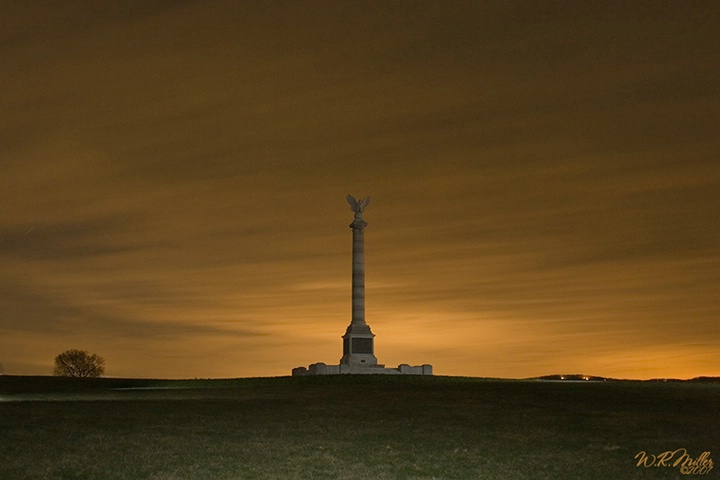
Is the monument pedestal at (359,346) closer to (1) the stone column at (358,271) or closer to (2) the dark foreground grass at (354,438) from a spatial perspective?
(1) the stone column at (358,271)

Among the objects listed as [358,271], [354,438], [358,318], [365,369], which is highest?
[358,271]

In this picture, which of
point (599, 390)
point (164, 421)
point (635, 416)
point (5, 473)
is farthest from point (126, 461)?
point (599, 390)

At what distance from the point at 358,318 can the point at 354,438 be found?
54.2m

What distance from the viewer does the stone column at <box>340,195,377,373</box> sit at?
7625 centimetres

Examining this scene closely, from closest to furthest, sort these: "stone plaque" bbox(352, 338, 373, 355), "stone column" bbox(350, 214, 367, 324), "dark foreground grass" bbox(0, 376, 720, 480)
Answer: "dark foreground grass" bbox(0, 376, 720, 480) < "stone plaque" bbox(352, 338, 373, 355) < "stone column" bbox(350, 214, 367, 324)

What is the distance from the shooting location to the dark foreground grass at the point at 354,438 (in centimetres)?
1980

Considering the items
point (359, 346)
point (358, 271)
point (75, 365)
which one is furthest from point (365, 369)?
point (75, 365)

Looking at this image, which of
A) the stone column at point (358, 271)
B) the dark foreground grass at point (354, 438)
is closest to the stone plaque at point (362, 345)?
the stone column at point (358, 271)

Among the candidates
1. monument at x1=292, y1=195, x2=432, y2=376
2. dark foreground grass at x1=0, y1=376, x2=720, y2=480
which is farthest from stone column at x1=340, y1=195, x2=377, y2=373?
dark foreground grass at x1=0, y1=376, x2=720, y2=480

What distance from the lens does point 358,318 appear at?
3081 inches

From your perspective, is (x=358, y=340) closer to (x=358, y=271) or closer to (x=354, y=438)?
(x=358, y=271)

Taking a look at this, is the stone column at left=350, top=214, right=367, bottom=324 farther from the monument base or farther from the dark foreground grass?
the dark foreground grass

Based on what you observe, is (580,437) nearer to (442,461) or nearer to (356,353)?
(442,461)

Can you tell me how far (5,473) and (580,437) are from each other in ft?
52.5
